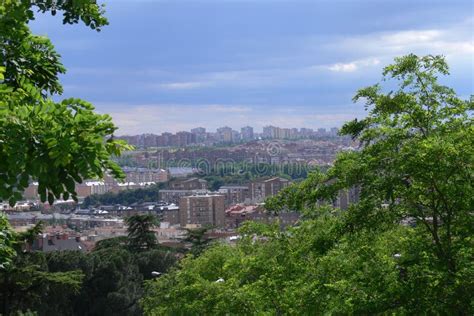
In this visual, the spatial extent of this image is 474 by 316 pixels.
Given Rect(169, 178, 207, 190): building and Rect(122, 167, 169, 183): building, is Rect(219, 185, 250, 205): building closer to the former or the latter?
Rect(169, 178, 207, 190): building

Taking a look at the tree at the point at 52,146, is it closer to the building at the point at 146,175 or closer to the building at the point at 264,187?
the building at the point at 264,187

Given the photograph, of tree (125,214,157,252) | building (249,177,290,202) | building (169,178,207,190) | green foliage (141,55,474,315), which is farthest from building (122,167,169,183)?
green foliage (141,55,474,315)

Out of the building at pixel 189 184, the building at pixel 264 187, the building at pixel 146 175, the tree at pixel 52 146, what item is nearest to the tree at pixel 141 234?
the tree at pixel 52 146

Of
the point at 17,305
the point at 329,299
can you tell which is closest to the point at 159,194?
the point at 17,305

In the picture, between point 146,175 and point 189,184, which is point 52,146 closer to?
point 189,184

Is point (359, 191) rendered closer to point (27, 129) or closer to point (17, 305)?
point (27, 129)
